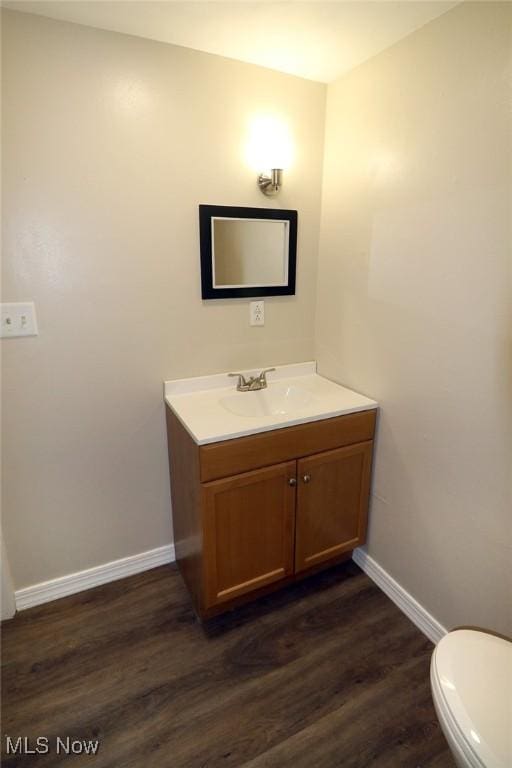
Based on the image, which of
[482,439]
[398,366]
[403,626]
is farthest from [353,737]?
[398,366]

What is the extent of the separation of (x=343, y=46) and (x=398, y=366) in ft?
3.94

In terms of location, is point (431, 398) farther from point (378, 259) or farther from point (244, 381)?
point (244, 381)

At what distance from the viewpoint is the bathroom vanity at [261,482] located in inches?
56.4

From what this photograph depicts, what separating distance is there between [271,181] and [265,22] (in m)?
0.51

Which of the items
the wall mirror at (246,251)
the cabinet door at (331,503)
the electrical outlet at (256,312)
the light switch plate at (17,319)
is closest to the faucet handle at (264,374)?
the electrical outlet at (256,312)

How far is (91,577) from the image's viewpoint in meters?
1.81

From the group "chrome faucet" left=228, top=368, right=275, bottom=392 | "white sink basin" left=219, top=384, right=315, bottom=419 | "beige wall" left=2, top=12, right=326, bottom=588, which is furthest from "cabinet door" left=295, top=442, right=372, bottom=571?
"beige wall" left=2, top=12, right=326, bottom=588

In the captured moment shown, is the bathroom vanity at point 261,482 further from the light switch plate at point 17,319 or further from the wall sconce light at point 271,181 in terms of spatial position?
the wall sconce light at point 271,181

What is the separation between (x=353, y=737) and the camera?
125 cm

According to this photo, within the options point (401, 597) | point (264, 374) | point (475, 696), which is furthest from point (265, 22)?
point (401, 597)

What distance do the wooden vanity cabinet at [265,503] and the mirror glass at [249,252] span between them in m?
0.66

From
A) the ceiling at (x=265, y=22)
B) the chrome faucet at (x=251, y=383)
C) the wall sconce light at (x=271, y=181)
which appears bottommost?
the chrome faucet at (x=251, y=383)

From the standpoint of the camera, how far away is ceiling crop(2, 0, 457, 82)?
1.21 metres

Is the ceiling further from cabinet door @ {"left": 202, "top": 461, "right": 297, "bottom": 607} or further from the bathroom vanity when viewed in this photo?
cabinet door @ {"left": 202, "top": 461, "right": 297, "bottom": 607}
